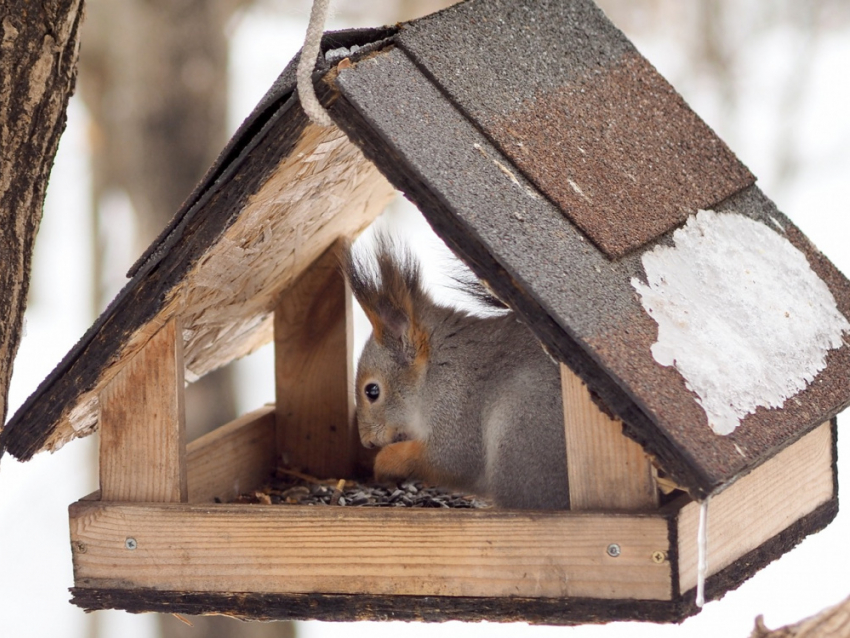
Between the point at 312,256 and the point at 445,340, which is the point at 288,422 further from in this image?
the point at 445,340

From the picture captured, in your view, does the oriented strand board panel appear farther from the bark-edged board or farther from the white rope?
the bark-edged board

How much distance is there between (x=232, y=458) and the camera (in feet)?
5.62

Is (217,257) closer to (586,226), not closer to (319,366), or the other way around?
(586,226)

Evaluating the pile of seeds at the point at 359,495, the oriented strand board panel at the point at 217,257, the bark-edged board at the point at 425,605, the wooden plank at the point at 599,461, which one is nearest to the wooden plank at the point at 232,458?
the pile of seeds at the point at 359,495

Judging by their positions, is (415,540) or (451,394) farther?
(451,394)

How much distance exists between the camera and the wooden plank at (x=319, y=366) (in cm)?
182

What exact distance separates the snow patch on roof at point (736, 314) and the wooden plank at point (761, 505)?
0.46 ft

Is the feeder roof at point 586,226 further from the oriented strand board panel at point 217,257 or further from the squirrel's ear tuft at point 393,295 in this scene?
the squirrel's ear tuft at point 393,295

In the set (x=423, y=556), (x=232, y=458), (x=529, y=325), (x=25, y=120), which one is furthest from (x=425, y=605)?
(x=25, y=120)

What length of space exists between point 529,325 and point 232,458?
78 cm

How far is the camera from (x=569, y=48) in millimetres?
1474

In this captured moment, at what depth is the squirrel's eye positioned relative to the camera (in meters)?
1.64

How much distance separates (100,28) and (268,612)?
6.67ft

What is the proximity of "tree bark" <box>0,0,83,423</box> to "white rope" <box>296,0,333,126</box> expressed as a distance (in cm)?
45
